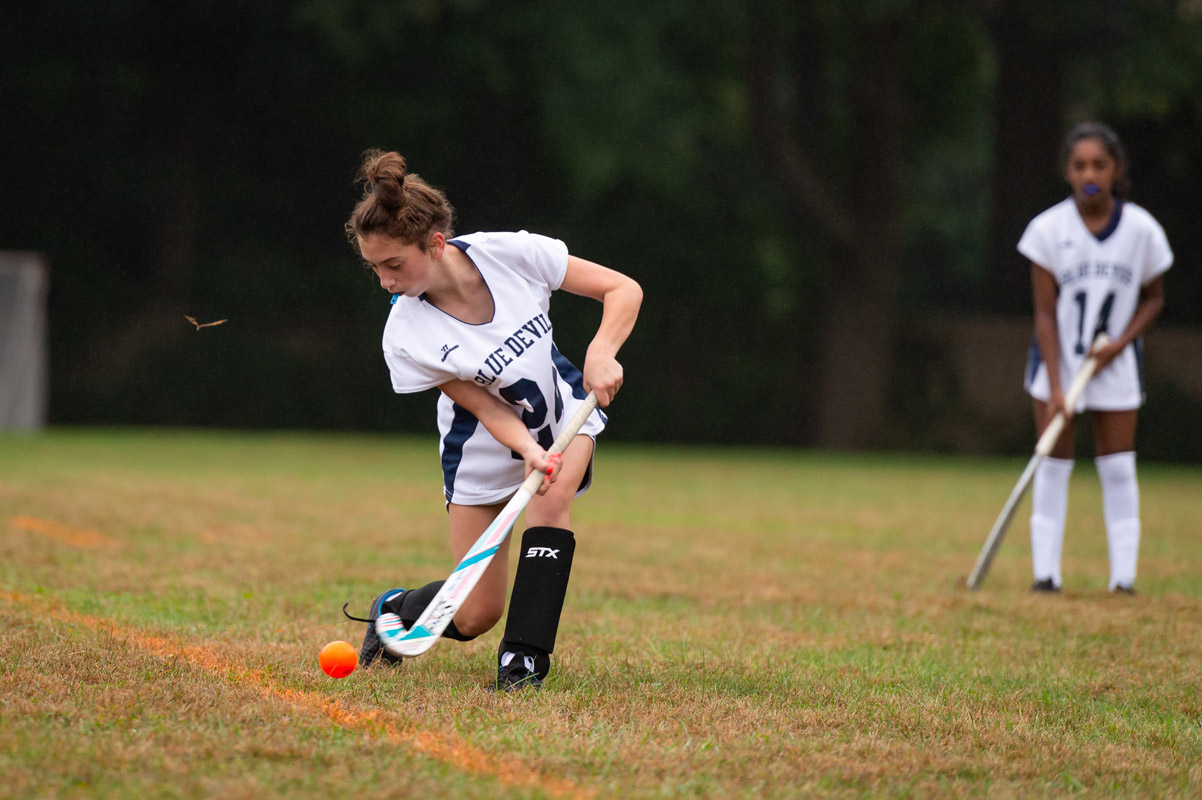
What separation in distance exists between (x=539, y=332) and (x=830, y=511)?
6.79 metres

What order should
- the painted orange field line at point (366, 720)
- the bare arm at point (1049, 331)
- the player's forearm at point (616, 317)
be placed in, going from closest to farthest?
the painted orange field line at point (366, 720), the player's forearm at point (616, 317), the bare arm at point (1049, 331)

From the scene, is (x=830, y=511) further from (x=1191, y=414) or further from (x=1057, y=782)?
(x=1191, y=414)

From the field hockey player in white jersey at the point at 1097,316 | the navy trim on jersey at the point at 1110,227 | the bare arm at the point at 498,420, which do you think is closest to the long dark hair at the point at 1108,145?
the field hockey player in white jersey at the point at 1097,316

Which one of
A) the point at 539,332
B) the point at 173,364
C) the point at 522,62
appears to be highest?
the point at 522,62

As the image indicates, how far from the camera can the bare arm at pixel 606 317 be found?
379cm

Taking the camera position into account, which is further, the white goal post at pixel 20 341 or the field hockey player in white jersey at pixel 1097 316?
the white goal post at pixel 20 341

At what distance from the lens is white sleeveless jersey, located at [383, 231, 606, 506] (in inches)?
149

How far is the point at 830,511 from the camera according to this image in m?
10.3

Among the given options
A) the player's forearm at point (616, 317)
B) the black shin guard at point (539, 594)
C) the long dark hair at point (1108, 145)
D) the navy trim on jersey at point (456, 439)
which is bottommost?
the black shin guard at point (539, 594)

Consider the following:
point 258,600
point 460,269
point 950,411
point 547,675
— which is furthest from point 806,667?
point 950,411

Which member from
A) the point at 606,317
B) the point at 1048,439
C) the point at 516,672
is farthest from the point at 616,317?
the point at 1048,439

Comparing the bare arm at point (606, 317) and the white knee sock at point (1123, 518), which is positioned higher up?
the bare arm at point (606, 317)

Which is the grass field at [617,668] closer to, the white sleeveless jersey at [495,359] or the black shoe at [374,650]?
the black shoe at [374,650]

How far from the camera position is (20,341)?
64.1 feet
